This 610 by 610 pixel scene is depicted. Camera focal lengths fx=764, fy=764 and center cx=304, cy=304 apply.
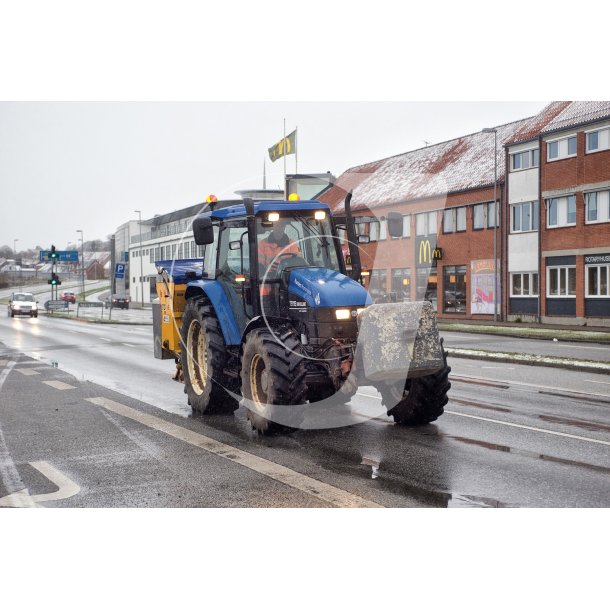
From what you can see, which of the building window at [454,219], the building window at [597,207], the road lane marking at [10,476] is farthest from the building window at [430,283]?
the road lane marking at [10,476]

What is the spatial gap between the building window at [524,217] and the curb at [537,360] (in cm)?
1925

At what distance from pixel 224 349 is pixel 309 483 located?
133 inches

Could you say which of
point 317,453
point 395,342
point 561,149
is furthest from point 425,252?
point 317,453

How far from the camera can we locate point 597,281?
34.1 meters

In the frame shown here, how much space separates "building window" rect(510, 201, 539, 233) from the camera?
37906mm

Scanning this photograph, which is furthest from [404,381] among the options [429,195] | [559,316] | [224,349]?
[429,195]

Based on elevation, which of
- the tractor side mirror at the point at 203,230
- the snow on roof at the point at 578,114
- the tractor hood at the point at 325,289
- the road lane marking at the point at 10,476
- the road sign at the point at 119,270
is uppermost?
the snow on roof at the point at 578,114

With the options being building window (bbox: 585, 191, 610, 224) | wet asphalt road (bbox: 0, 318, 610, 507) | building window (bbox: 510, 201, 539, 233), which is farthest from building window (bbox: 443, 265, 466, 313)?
wet asphalt road (bbox: 0, 318, 610, 507)

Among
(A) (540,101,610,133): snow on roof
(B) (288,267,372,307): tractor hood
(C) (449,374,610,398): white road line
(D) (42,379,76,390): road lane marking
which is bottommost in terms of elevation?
(D) (42,379,76,390): road lane marking

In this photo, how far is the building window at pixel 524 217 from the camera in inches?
1492

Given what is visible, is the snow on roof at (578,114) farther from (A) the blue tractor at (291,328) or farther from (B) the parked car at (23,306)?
(B) the parked car at (23,306)

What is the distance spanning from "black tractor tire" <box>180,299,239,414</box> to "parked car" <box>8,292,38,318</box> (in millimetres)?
43733

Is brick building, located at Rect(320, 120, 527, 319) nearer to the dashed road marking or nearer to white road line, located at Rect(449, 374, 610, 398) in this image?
white road line, located at Rect(449, 374, 610, 398)

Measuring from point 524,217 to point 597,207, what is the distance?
15.5ft
